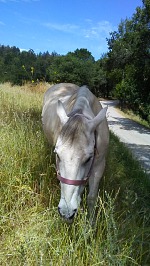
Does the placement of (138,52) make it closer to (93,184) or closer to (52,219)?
(93,184)

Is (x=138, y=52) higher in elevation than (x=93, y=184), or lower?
higher

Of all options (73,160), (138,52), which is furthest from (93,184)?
(138,52)

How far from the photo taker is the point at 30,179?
345cm

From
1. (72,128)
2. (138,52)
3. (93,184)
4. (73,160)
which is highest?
(138,52)

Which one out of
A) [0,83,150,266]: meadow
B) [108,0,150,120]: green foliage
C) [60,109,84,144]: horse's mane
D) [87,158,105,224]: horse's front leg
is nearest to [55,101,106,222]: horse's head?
[60,109,84,144]: horse's mane

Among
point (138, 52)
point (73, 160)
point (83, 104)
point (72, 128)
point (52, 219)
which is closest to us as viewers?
point (73, 160)

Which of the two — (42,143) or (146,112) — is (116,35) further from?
(42,143)

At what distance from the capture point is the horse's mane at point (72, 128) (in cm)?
245

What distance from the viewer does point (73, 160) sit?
2.37 metres

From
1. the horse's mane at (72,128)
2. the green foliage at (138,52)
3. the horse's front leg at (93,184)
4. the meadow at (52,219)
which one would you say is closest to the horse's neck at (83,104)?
the horse's mane at (72,128)

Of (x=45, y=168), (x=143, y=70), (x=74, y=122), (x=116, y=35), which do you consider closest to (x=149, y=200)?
(x=45, y=168)

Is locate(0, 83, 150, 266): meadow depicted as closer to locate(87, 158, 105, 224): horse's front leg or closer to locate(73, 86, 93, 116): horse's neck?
locate(87, 158, 105, 224): horse's front leg

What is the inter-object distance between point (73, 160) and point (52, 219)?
67 cm

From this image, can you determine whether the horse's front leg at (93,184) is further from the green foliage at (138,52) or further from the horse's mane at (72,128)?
the green foliage at (138,52)
